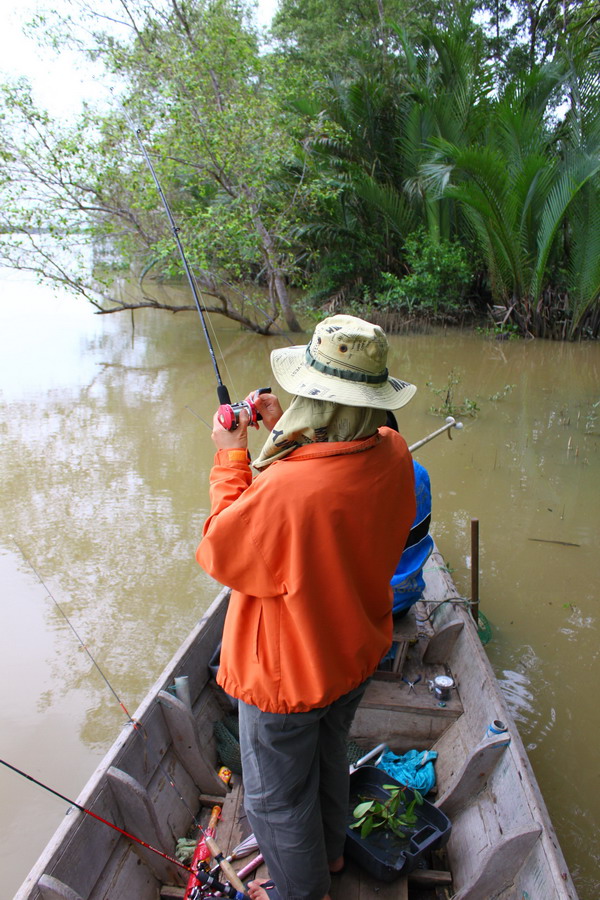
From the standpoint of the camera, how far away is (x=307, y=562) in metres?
1.31

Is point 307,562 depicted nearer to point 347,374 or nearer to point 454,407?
point 347,374

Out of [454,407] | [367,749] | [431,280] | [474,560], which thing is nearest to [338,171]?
[431,280]

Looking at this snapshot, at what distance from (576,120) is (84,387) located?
8422 millimetres

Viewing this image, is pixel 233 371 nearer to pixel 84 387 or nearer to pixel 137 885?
pixel 84 387

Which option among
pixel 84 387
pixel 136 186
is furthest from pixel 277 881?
pixel 136 186

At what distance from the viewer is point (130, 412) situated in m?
7.68

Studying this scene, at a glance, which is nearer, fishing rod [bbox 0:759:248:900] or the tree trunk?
fishing rod [bbox 0:759:248:900]

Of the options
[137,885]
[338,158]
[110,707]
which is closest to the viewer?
[137,885]

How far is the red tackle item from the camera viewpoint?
1880 millimetres

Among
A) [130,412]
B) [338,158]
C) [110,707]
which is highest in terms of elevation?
[338,158]

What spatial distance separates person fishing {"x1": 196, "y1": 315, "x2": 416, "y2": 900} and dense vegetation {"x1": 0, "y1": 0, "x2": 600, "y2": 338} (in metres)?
6.90

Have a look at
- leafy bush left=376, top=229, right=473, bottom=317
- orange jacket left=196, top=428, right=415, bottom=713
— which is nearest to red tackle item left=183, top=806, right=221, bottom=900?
orange jacket left=196, top=428, right=415, bottom=713

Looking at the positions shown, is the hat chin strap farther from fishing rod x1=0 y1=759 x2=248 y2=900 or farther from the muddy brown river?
the muddy brown river

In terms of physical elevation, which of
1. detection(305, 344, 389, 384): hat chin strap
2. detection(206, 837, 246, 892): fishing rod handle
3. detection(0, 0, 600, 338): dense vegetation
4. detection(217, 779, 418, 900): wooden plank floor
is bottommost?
detection(217, 779, 418, 900): wooden plank floor
